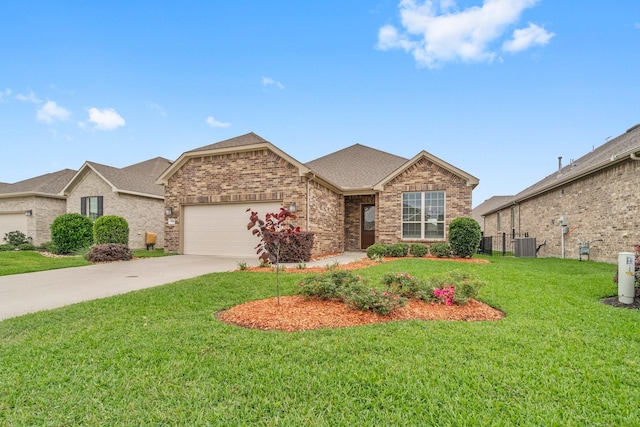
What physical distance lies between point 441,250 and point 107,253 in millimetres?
12237

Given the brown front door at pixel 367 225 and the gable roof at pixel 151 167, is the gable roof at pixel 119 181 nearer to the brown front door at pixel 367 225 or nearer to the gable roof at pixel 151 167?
the gable roof at pixel 151 167

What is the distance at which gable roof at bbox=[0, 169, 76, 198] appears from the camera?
17.8 metres

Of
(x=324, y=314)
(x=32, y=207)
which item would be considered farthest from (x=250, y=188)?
(x=32, y=207)

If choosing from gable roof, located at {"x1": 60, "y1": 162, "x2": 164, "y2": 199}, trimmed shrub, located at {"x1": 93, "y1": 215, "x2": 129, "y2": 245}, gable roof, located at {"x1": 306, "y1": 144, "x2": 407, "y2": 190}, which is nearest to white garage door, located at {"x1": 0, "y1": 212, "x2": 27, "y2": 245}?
gable roof, located at {"x1": 60, "y1": 162, "x2": 164, "y2": 199}

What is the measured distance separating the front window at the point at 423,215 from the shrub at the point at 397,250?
4.20 feet

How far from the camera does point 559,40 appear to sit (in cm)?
1044

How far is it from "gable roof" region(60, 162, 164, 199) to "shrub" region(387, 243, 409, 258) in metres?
13.6

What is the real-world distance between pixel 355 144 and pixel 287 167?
920 cm

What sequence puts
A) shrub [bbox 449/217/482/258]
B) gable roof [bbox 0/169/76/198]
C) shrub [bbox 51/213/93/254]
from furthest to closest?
gable roof [bbox 0/169/76/198] → shrub [bbox 51/213/93/254] → shrub [bbox 449/217/482/258]

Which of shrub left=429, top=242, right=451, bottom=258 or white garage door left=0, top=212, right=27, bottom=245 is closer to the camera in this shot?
shrub left=429, top=242, right=451, bottom=258

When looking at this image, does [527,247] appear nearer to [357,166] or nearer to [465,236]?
[465,236]

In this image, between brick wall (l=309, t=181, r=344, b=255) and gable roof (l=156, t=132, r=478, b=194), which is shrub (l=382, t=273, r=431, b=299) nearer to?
brick wall (l=309, t=181, r=344, b=255)

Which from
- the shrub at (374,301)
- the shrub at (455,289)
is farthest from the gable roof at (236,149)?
the shrub at (374,301)

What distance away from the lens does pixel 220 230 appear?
1329 cm
